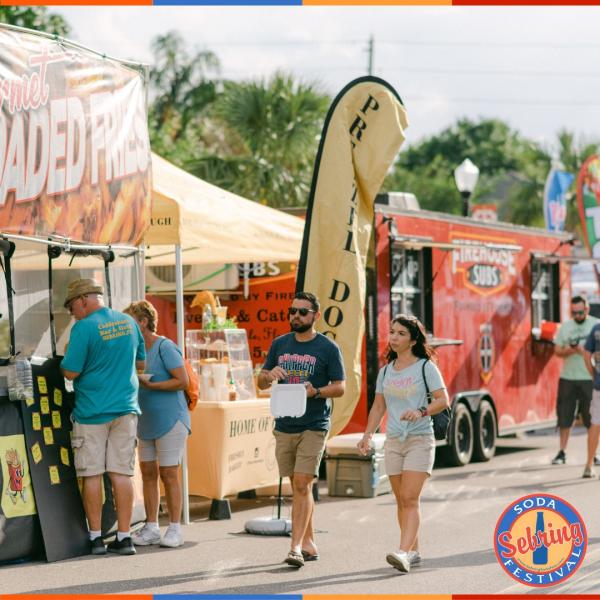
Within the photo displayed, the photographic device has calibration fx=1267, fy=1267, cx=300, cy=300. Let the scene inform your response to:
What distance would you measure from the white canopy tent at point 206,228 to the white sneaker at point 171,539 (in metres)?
1.17

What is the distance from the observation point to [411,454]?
831 centimetres

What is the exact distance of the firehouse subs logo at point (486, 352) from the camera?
52.9 ft

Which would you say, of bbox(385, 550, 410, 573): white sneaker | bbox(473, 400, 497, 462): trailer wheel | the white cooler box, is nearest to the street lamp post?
bbox(473, 400, 497, 462): trailer wheel

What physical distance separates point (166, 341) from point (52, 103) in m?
1.98

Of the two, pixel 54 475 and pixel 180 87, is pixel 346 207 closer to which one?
pixel 54 475

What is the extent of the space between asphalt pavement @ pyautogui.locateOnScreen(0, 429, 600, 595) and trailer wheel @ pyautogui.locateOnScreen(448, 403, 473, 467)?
2.01 m

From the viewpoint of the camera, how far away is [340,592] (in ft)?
25.1

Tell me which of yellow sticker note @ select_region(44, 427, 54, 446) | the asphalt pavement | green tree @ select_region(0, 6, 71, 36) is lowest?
the asphalt pavement

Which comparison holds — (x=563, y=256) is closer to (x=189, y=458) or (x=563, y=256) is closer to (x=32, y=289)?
(x=189, y=458)

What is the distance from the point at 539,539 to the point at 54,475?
12.1 feet

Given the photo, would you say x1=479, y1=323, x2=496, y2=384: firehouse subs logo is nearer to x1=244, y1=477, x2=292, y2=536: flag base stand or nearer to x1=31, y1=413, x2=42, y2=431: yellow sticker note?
x1=244, y1=477, x2=292, y2=536: flag base stand

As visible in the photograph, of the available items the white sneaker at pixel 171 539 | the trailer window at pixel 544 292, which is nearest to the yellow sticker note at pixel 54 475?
the white sneaker at pixel 171 539

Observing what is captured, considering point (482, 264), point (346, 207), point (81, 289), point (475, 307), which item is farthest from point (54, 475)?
point (482, 264)

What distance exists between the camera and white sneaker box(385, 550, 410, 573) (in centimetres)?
811
